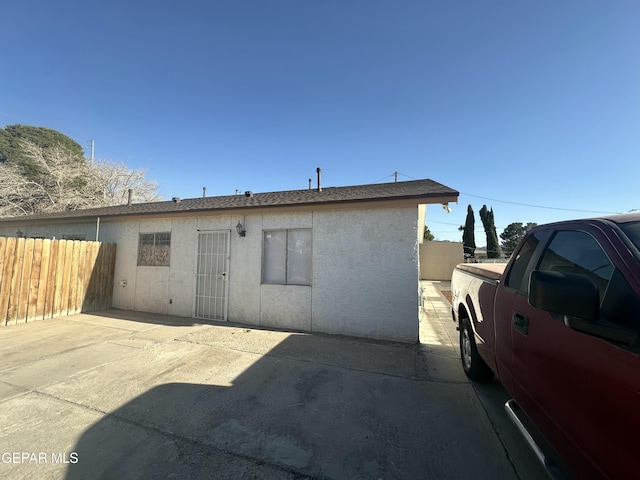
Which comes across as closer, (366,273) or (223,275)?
(366,273)

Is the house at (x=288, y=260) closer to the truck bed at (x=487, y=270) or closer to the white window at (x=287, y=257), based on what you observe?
the white window at (x=287, y=257)

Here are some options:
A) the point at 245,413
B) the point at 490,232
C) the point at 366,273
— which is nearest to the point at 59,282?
the point at 245,413

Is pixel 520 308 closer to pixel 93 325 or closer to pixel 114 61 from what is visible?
pixel 93 325

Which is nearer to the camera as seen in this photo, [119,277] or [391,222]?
[391,222]

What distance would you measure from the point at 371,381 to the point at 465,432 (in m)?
1.40

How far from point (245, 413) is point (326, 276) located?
12.0 ft

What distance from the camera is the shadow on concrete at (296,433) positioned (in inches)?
89.3

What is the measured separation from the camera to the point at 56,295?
762cm

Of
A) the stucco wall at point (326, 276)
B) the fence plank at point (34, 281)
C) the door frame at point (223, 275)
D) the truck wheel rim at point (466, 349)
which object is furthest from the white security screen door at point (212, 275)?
the truck wheel rim at point (466, 349)

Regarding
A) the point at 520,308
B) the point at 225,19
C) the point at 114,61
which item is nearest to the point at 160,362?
the point at 520,308

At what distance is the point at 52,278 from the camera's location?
754 centimetres

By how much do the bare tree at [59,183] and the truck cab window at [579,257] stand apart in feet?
76.7

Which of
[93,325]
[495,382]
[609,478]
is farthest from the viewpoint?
[93,325]

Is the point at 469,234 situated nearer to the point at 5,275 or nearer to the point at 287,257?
the point at 287,257
